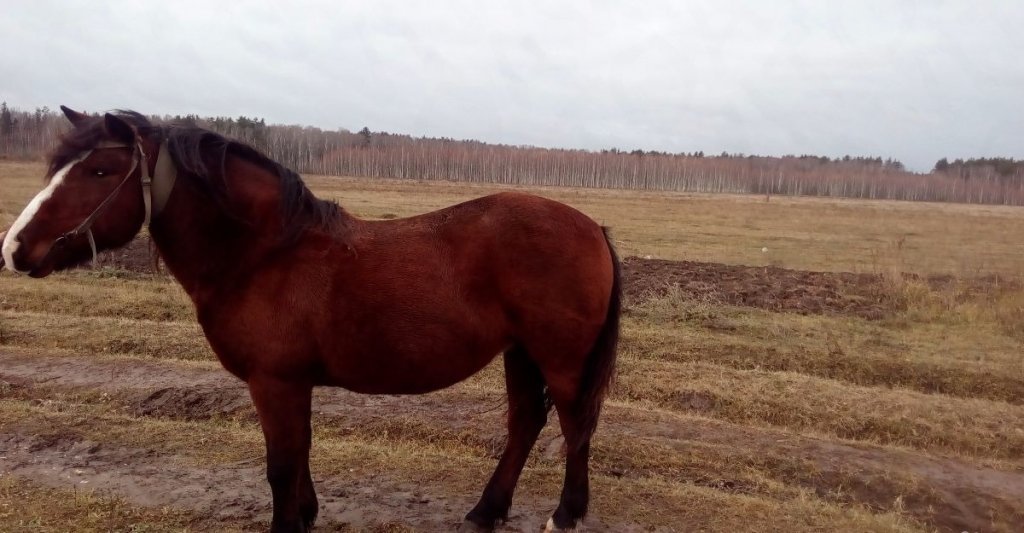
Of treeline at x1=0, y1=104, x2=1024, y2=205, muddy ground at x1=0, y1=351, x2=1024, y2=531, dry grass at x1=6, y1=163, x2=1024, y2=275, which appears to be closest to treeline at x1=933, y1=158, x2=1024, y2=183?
treeline at x1=0, y1=104, x2=1024, y2=205

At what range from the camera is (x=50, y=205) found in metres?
3.02

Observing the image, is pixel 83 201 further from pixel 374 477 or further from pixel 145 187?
pixel 374 477

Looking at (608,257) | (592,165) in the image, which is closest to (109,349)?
(608,257)

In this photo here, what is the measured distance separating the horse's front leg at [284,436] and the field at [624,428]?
0.48 meters

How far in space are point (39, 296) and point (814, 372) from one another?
11262mm

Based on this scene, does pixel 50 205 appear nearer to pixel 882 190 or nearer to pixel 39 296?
pixel 39 296

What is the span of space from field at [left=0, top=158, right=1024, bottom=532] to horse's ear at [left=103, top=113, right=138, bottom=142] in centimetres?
236

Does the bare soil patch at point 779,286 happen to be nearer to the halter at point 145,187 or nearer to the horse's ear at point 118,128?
the halter at point 145,187

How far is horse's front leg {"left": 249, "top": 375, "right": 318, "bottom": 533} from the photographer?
133 inches

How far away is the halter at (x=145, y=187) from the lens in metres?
3.07

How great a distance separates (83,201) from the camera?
3.08 metres

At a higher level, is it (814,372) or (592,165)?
(592,165)

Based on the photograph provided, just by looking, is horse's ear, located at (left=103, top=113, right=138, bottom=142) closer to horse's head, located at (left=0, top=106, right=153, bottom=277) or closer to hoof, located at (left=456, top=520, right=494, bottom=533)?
horse's head, located at (left=0, top=106, right=153, bottom=277)

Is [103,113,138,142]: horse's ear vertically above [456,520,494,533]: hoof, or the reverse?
[103,113,138,142]: horse's ear
